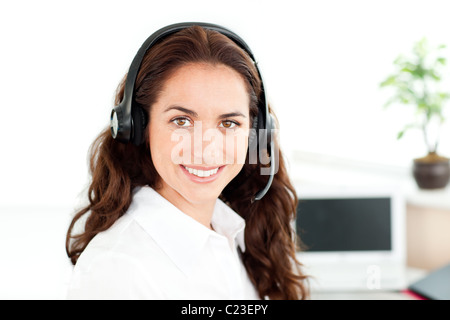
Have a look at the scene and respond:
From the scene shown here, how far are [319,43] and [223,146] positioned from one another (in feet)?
3.48

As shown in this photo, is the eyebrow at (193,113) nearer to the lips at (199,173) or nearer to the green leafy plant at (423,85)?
the lips at (199,173)

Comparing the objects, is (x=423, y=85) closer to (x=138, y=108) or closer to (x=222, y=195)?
(x=222, y=195)

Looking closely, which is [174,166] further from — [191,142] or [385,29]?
[385,29]

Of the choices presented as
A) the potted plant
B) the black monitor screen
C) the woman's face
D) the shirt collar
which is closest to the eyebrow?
the woman's face

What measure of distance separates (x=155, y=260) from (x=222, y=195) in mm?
282

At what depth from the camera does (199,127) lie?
2.01 ft

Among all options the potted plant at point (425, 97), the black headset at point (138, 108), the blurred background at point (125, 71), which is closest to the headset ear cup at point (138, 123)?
the black headset at point (138, 108)

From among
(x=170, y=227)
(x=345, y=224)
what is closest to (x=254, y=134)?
(x=170, y=227)

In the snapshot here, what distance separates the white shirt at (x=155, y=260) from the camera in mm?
595

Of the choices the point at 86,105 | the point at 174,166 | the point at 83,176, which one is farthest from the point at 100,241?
the point at 83,176

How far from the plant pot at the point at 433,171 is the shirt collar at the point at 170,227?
1010mm

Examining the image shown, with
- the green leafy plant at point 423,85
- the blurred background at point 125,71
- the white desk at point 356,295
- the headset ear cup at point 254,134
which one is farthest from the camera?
the green leafy plant at point 423,85

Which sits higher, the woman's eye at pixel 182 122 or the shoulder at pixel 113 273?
the woman's eye at pixel 182 122

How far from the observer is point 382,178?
Result: 5.35 ft
